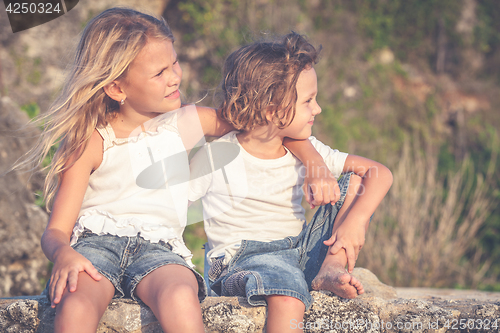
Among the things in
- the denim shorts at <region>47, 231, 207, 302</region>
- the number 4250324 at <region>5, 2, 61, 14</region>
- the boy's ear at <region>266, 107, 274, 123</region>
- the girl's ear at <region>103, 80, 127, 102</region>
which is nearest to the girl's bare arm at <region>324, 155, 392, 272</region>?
the boy's ear at <region>266, 107, 274, 123</region>

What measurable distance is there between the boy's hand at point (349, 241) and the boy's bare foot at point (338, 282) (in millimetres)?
92

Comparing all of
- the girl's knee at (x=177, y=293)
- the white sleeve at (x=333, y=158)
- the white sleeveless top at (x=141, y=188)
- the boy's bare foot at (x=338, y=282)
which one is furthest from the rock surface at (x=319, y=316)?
the white sleeve at (x=333, y=158)

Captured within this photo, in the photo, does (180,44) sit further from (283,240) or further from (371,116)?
(283,240)

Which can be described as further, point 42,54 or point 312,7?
point 312,7

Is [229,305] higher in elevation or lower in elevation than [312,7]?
lower

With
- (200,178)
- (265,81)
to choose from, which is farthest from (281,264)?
(265,81)

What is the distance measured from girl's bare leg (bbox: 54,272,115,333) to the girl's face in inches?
31.1

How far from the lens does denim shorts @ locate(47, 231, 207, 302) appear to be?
160 centimetres

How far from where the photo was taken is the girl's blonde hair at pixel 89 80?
1778mm

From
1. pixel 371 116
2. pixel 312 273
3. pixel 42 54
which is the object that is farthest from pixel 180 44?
pixel 312 273

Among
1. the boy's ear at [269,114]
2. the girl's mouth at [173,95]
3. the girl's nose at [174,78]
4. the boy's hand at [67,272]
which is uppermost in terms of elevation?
the girl's nose at [174,78]

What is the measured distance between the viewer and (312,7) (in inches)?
279

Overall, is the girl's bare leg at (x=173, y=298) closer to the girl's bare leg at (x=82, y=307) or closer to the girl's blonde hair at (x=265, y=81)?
the girl's bare leg at (x=82, y=307)

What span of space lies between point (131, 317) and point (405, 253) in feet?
11.4
